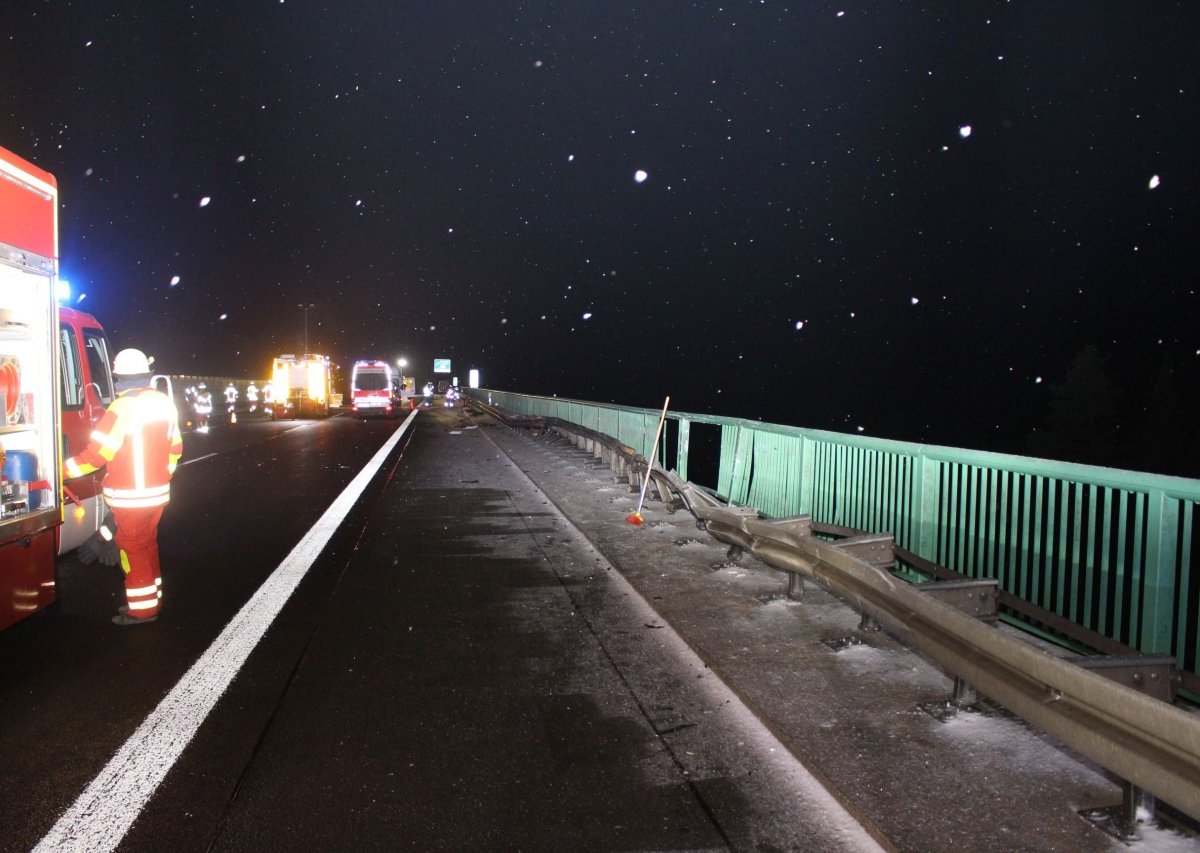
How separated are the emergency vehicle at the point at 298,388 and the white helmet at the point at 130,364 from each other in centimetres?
3590

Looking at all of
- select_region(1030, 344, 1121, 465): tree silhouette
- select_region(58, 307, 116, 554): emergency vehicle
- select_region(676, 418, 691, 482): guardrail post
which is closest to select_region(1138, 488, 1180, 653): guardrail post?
select_region(58, 307, 116, 554): emergency vehicle

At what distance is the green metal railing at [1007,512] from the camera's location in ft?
14.8

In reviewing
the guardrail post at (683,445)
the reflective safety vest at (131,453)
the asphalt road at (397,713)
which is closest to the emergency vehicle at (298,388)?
the guardrail post at (683,445)

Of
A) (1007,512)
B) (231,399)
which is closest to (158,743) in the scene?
(1007,512)

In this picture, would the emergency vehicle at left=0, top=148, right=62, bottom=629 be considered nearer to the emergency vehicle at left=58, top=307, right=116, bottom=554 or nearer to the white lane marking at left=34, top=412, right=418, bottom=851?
the emergency vehicle at left=58, top=307, right=116, bottom=554

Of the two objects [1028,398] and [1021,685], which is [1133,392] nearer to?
[1028,398]

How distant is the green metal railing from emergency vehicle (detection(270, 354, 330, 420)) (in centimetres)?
3418

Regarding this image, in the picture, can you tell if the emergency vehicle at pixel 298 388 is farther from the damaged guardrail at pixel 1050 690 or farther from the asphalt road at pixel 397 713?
the damaged guardrail at pixel 1050 690

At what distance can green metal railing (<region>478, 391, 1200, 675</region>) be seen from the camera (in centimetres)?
452

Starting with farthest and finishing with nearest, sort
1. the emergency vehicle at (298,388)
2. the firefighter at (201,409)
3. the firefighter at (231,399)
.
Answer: the emergency vehicle at (298,388) → the firefighter at (231,399) → the firefighter at (201,409)

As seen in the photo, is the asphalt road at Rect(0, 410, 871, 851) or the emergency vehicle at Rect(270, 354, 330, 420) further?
the emergency vehicle at Rect(270, 354, 330, 420)

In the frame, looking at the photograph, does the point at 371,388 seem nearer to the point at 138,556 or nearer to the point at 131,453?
the point at 131,453

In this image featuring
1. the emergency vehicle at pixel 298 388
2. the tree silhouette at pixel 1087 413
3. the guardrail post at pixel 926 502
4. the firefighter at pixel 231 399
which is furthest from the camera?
the tree silhouette at pixel 1087 413

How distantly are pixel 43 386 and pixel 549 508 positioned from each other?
7.15 meters
